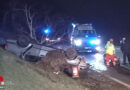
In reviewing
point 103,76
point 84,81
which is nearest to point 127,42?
point 103,76

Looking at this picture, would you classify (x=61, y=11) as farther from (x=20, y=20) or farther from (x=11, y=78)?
(x=11, y=78)

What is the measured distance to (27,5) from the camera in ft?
74.5

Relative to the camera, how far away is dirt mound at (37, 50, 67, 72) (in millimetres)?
7864

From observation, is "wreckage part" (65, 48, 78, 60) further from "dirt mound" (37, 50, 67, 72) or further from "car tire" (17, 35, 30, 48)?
"car tire" (17, 35, 30, 48)

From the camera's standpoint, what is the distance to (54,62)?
7.99 m

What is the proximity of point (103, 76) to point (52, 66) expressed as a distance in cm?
226

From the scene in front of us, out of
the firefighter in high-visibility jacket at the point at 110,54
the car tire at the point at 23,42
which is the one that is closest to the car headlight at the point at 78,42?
the firefighter in high-visibility jacket at the point at 110,54

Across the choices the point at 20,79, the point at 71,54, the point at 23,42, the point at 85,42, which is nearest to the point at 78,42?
the point at 85,42

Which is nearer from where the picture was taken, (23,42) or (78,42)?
(23,42)

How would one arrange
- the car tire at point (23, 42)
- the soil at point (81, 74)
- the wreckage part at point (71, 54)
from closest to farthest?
the soil at point (81, 74) → the wreckage part at point (71, 54) → the car tire at point (23, 42)

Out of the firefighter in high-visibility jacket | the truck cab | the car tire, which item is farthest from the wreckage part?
the truck cab

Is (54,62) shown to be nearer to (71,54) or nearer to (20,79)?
(71,54)

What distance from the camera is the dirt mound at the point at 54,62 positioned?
786 cm

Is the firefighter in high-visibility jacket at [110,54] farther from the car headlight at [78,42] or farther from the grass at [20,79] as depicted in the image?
the car headlight at [78,42]
